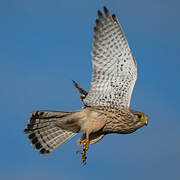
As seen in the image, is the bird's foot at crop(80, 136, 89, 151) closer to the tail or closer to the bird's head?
the tail

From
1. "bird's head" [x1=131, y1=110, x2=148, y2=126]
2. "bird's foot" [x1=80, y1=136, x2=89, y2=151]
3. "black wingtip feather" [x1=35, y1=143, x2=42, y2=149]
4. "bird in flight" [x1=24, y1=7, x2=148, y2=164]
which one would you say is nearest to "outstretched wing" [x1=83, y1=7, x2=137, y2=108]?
"bird in flight" [x1=24, y1=7, x2=148, y2=164]

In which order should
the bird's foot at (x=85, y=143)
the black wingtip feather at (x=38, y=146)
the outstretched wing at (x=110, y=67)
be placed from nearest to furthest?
the outstretched wing at (x=110, y=67)
the bird's foot at (x=85, y=143)
the black wingtip feather at (x=38, y=146)

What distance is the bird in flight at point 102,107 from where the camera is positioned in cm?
825

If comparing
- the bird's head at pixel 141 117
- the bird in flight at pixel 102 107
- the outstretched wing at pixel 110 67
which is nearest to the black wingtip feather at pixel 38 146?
the bird in flight at pixel 102 107

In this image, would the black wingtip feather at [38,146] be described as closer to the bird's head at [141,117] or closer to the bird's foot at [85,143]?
the bird's foot at [85,143]

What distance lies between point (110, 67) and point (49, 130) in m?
2.50

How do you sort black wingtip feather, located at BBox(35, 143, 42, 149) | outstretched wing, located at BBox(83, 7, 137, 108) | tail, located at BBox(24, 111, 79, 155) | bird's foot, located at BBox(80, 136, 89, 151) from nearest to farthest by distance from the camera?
A: outstretched wing, located at BBox(83, 7, 137, 108) < bird's foot, located at BBox(80, 136, 89, 151) < tail, located at BBox(24, 111, 79, 155) < black wingtip feather, located at BBox(35, 143, 42, 149)

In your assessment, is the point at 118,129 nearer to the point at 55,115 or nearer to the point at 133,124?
the point at 133,124

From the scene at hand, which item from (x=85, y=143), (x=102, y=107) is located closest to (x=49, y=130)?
(x=85, y=143)

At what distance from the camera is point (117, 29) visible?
825 cm

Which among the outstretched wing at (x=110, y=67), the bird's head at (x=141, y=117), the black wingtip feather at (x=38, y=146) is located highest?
the outstretched wing at (x=110, y=67)

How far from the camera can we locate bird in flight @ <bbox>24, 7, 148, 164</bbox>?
825cm

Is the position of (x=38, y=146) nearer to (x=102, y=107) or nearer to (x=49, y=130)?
(x=49, y=130)

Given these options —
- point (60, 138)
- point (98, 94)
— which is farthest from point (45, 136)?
point (98, 94)
